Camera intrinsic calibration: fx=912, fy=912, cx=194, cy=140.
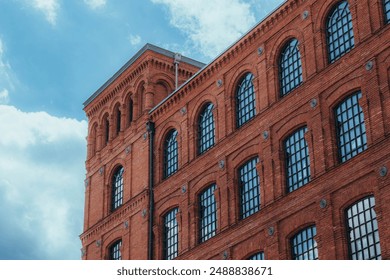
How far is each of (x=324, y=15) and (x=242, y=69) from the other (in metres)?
5.08

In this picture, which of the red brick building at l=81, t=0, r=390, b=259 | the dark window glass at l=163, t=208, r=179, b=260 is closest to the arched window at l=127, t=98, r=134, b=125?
the red brick building at l=81, t=0, r=390, b=259

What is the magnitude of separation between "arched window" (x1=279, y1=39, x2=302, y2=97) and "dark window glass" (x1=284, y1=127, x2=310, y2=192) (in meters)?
2.08

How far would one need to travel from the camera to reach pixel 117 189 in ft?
148

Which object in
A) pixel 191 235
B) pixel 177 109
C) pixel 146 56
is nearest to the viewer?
pixel 191 235

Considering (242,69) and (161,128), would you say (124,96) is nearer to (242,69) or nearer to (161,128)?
(161,128)

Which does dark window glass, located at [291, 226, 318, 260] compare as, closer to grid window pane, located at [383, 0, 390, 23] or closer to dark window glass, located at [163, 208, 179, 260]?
dark window glass, located at [163, 208, 179, 260]

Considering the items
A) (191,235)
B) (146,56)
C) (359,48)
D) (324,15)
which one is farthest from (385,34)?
(146,56)

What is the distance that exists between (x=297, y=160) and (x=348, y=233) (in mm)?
4319

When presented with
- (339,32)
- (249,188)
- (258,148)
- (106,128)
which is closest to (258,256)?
(249,188)

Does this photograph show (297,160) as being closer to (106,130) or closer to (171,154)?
(171,154)

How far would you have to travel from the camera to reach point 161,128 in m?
43.0

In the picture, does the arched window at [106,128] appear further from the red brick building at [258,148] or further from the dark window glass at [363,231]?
the dark window glass at [363,231]

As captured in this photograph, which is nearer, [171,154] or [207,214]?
[207,214]
